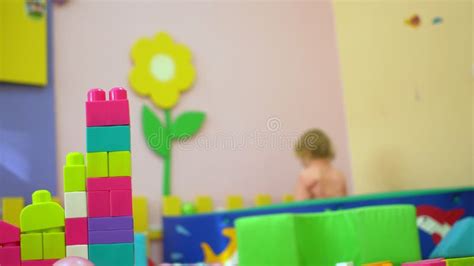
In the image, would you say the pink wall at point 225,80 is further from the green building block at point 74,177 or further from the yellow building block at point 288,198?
the green building block at point 74,177

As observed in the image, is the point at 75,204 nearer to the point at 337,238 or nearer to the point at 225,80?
the point at 337,238

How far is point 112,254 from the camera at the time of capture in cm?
119

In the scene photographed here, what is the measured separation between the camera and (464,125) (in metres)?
2.54

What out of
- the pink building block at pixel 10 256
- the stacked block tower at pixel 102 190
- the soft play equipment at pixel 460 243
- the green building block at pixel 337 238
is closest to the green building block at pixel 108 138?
the stacked block tower at pixel 102 190

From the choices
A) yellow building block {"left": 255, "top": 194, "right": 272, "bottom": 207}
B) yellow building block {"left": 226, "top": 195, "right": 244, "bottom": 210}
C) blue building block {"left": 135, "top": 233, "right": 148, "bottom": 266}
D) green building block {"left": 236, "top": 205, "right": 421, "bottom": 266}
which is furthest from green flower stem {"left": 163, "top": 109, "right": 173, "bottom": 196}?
green building block {"left": 236, "top": 205, "right": 421, "bottom": 266}

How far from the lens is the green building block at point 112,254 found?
1191 mm

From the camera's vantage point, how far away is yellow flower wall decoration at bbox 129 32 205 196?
9.39ft

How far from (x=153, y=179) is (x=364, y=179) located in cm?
94

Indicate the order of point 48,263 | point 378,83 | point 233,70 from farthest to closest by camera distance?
point 233,70
point 378,83
point 48,263

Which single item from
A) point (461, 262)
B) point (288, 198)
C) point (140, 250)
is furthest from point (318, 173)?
point (461, 262)

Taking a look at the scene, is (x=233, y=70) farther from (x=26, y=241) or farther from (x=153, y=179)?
(x=26, y=241)

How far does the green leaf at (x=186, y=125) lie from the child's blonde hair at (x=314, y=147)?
1.55 feet

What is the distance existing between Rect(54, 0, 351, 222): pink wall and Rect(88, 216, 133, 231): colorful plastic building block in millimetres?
1496

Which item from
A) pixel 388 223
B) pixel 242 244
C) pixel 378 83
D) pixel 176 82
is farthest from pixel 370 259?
pixel 176 82
